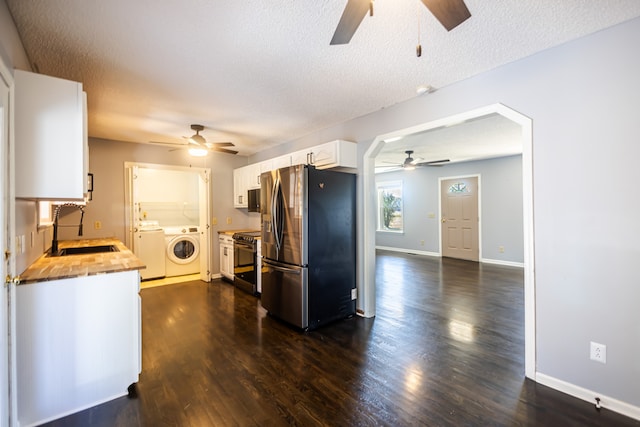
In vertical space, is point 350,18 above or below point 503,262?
above

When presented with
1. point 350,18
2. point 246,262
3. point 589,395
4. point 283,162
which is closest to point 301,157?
point 283,162

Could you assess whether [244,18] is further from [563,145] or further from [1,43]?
[563,145]

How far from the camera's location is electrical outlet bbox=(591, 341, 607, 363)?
1.89 m

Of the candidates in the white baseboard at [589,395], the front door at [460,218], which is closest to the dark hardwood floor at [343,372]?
the white baseboard at [589,395]

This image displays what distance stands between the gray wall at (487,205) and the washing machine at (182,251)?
5.86m

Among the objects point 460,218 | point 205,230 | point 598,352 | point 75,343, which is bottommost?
point 598,352

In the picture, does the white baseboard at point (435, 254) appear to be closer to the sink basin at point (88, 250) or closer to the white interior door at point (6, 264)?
the sink basin at point (88, 250)

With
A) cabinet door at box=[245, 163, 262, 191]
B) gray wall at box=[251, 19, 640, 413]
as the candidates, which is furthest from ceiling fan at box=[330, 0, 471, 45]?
cabinet door at box=[245, 163, 262, 191]

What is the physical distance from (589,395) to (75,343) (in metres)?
3.51

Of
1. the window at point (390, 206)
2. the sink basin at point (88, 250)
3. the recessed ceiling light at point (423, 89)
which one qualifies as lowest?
the sink basin at point (88, 250)

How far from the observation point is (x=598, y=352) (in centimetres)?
192

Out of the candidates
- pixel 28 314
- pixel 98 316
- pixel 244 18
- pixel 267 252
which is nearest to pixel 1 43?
pixel 244 18

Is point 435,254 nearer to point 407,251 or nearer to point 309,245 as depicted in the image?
point 407,251

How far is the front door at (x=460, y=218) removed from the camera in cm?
701
